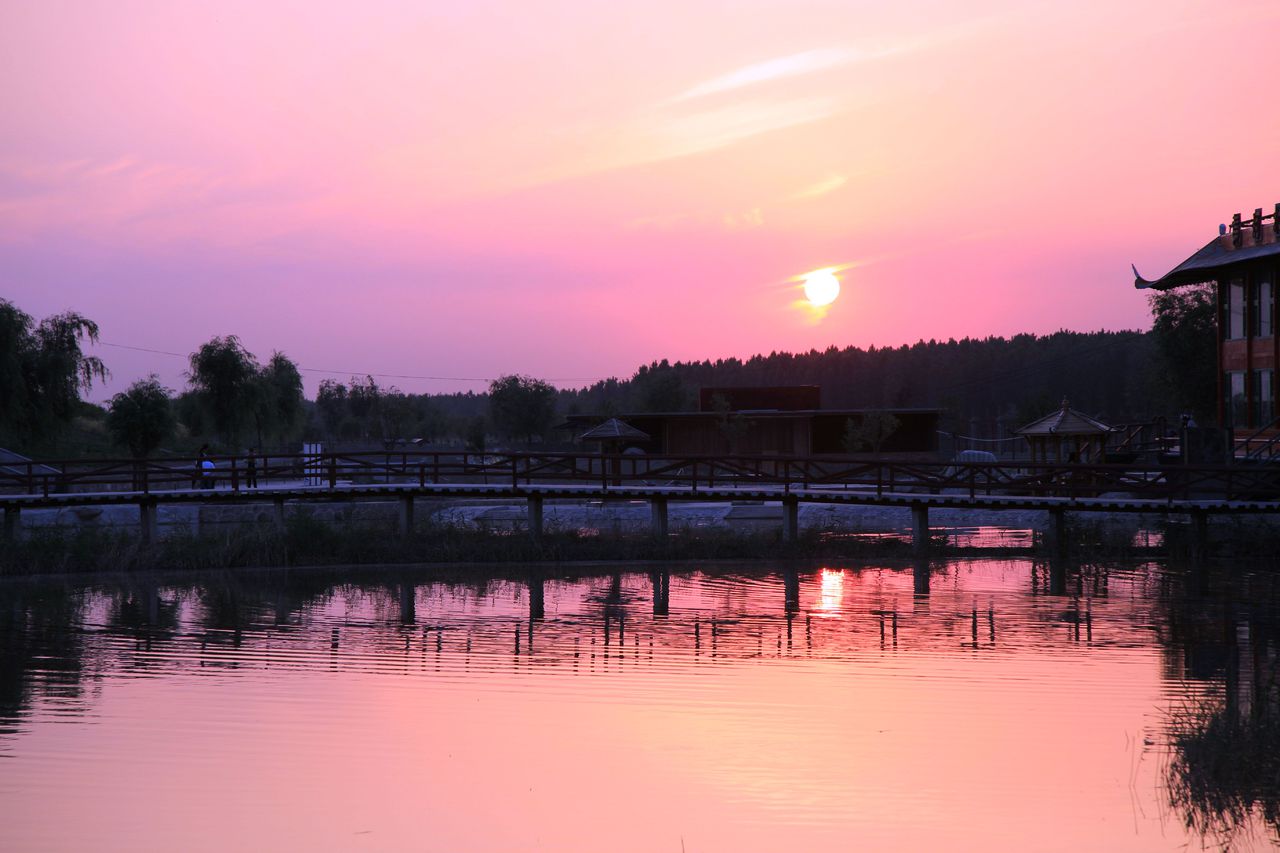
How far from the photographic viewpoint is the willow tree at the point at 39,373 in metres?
48.1

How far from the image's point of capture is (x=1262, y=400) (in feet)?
119

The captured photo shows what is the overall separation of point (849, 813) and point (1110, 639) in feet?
32.2

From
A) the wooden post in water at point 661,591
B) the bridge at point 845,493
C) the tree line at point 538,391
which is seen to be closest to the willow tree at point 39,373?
the tree line at point 538,391

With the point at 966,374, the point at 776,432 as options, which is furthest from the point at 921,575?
the point at 966,374

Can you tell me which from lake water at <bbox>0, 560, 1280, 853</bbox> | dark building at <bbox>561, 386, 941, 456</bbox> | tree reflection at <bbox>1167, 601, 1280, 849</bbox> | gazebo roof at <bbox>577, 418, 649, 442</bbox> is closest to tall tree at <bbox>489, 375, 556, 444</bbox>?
dark building at <bbox>561, 386, 941, 456</bbox>

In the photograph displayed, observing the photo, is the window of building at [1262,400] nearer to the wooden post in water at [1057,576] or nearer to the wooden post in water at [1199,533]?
the wooden post in water at [1199,533]

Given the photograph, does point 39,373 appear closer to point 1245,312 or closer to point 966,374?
point 1245,312

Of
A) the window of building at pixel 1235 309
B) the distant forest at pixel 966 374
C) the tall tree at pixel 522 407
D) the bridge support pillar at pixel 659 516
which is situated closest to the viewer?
the bridge support pillar at pixel 659 516

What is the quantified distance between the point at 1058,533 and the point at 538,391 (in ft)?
205

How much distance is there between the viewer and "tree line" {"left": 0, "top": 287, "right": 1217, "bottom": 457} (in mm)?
52688

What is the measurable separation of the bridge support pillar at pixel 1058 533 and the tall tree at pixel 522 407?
60.4 metres

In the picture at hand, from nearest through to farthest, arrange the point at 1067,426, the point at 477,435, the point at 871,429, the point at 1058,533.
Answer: the point at 1058,533, the point at 1067,426, the point at 871,429, the point at 477,435

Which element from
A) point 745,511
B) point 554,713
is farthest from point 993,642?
point 745,511

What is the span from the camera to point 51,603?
2489cm
